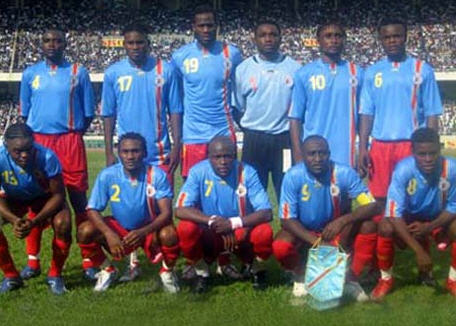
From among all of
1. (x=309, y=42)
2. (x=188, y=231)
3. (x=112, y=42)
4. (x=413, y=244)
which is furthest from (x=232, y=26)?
(x=413, y=244)

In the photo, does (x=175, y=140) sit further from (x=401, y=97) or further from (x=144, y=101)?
(x=401, y=97)

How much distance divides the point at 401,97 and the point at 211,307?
2.20m

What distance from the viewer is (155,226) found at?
538 centimetres

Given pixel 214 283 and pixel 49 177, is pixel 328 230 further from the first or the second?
pixel 49 177

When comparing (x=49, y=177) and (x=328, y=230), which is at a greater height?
(x=49, y=177)

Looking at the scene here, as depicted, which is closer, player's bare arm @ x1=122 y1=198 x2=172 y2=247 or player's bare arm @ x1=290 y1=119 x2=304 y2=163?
player's bare arm @ x1=122 y1=198 x2=172 y2=247

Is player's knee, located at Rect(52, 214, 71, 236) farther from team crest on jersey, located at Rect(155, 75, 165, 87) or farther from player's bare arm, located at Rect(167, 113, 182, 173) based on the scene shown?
team crest on jersey, located at Rect(155, 75, 165, 87)

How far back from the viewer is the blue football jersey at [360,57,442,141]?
19.0 ft

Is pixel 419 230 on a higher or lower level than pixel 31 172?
lower

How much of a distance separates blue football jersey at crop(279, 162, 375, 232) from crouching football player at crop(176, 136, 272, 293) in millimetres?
209

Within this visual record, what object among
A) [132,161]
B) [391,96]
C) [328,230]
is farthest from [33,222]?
[391,96]

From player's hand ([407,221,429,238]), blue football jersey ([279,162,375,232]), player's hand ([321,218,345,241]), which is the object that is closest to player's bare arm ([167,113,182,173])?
blue football jersey ([279,162,375,232])

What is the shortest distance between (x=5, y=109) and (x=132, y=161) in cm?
2803

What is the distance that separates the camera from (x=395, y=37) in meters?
5.77
